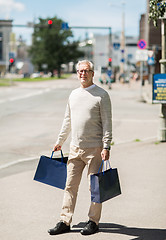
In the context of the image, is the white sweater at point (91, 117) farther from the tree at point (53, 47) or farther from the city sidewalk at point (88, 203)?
the tree at point (53, 47)

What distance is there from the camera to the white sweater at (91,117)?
4484mm

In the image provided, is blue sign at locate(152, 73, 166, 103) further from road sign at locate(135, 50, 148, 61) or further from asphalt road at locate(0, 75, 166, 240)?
road sign at locate(135, 50, 148, 61)

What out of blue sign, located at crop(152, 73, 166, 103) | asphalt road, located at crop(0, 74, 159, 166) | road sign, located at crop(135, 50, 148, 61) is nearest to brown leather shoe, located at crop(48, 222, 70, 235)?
asphalt road, located at crop(0, 74, 159, 166)

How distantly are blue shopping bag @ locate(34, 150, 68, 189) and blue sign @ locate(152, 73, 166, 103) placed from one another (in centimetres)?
556

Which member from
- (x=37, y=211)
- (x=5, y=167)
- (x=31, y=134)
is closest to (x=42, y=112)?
(x=31, y=134)

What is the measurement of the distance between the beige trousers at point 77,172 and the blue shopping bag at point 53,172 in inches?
4.3

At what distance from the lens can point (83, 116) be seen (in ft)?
14.9

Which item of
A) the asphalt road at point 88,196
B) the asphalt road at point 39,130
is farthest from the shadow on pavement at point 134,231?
the asphalt road at point 39,130

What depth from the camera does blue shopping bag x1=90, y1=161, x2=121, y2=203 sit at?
446cm

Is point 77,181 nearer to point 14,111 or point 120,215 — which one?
point 120,215

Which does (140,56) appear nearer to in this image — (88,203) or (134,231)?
(88,203)

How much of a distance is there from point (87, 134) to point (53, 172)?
61 cm

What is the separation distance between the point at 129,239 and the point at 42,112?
15.5 metres

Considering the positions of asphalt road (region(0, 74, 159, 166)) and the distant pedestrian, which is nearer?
the distant pedestrian
